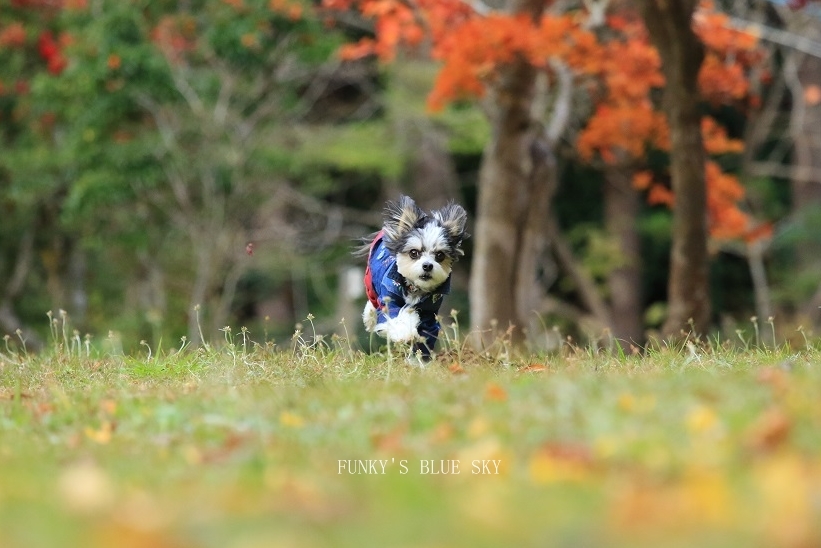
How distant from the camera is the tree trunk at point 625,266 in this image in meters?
27.3

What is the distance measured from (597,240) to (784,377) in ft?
67.9

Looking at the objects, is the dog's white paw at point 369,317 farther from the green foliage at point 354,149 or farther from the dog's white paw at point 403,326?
the green foliage at point 354,149

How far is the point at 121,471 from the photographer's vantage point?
492cm

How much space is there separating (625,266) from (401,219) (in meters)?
18.4

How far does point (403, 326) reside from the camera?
9078mm

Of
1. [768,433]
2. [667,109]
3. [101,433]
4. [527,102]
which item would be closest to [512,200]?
[527,102]

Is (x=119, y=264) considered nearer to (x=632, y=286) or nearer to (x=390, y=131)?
(x=390, y=131)

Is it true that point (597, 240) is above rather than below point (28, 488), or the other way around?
below

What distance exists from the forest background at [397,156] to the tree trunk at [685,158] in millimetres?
25

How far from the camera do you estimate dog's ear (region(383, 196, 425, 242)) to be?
9383mm

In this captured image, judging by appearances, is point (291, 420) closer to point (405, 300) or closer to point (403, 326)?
point (403, 326)

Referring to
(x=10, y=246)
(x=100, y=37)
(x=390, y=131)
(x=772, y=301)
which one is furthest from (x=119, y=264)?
(x=772, y=301)

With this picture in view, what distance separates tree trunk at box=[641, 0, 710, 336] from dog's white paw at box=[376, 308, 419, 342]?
4.87 metres

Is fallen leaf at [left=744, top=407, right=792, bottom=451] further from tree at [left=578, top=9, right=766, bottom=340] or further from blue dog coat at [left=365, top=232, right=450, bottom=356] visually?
tree at [left=578, top=9, right=766, bottom=340]
